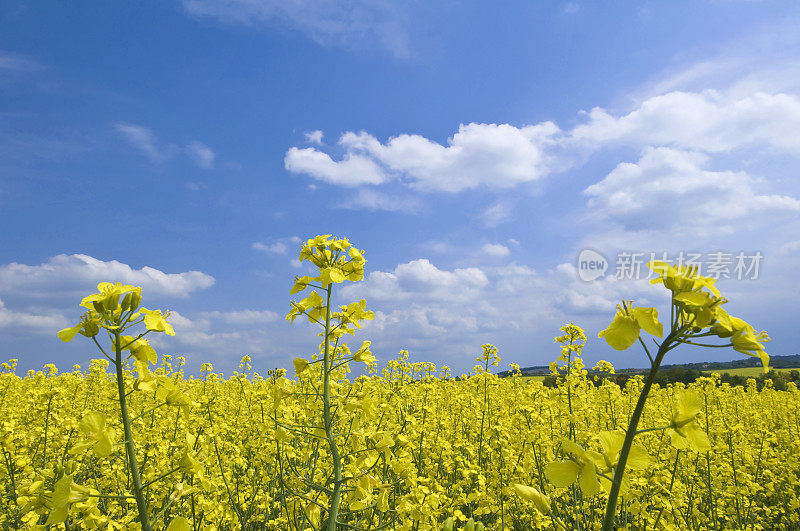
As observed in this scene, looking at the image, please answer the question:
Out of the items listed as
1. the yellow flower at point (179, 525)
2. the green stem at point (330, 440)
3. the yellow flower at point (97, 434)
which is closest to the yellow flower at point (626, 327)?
the green stem at point (330, 440)

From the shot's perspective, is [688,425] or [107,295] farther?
[107,295]

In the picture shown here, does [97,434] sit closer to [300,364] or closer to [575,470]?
[300,364]

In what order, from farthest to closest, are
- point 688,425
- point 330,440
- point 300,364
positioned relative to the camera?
point 300,364 < point 330,440 < point 688,425

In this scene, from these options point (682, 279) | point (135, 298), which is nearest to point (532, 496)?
point (682, 279)

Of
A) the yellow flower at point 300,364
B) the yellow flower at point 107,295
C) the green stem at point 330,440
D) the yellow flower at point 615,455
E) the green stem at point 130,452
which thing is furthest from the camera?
the yellow flower at point 300,364

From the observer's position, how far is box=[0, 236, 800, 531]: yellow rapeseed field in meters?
1.43

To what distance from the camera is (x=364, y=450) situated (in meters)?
2.51

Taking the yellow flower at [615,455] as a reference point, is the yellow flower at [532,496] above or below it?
below

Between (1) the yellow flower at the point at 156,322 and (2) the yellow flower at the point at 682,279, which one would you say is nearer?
(2) the yellow flower at the point at 682,279

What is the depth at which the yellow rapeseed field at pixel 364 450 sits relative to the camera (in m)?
1.43

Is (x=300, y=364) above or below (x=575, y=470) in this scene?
above

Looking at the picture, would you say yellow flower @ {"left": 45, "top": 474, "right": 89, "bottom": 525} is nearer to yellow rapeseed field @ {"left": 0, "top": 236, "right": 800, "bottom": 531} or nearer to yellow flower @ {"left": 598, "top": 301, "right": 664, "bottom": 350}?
yellow rapeseed field @ {"left": 0, "top": 236, "right": 800, "bottom": 531}

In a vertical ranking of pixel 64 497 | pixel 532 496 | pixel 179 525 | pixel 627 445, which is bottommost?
pixel 179 525

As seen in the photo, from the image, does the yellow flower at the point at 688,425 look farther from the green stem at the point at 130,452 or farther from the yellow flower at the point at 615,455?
the green stem at the point at 130,452
